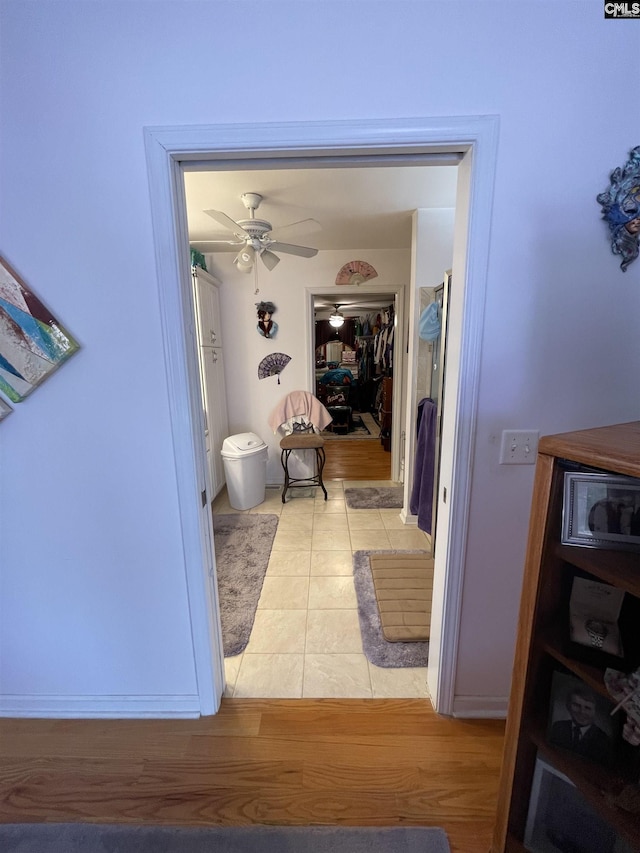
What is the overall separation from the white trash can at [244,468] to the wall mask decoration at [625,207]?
281 cm

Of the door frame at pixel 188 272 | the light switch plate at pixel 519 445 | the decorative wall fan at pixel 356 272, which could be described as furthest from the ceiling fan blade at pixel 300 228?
the light switch plate at pixel 519 445

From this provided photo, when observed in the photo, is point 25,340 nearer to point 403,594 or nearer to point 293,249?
point 293,249

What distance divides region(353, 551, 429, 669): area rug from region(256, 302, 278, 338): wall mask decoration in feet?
8.47

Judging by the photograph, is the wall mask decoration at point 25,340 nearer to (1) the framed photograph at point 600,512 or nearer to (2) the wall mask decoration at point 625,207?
(1) the framed photograph at point 600,512

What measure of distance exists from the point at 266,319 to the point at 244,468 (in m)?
1.57

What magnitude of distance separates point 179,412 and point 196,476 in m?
0.24

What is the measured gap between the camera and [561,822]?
94cm

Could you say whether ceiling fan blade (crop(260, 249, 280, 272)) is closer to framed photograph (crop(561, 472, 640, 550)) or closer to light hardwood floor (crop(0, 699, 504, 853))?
framed photograph (crop(561, 472, 640, 550))

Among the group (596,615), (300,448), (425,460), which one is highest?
(596,615)

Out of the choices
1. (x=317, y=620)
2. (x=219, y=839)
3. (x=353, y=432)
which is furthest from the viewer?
(x=353, y=432)

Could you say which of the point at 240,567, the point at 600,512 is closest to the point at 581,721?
the point at 600,512

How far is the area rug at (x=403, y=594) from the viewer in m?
1.87

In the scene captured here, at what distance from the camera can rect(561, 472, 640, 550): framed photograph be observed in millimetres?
748

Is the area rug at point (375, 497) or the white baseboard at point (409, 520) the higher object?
the white baseboard at point (409, 520)
